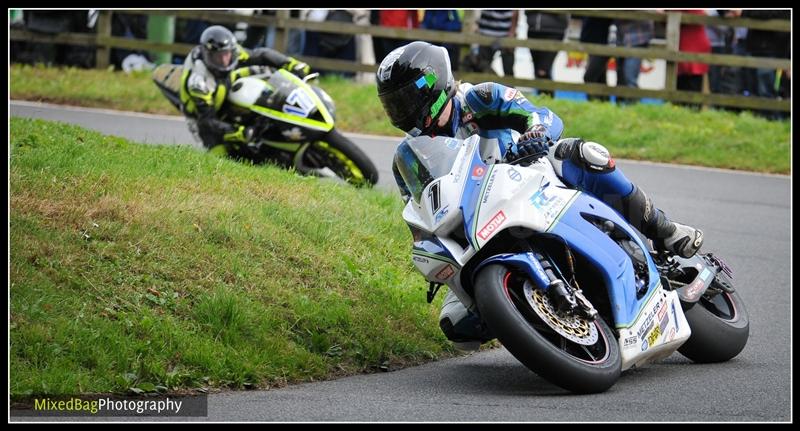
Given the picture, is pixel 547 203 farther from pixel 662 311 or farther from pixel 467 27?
pixel 467 27

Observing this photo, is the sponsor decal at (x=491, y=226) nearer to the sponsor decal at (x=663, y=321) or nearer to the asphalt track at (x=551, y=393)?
the asphalt track at (x=551, y=393)

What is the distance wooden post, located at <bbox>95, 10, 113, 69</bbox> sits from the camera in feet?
64.0

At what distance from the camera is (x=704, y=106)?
1708 cm

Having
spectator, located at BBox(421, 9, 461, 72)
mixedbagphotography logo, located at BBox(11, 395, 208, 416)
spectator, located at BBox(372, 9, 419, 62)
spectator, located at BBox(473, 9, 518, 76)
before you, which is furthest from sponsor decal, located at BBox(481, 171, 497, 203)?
spectator, located at BBox(372, 9, 419, 62)

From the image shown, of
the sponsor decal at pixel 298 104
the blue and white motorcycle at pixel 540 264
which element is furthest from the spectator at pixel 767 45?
the blue and white motorcycle at pixel 540 264

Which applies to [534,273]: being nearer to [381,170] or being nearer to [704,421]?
[704,421]

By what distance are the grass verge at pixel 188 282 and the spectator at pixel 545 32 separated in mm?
9106

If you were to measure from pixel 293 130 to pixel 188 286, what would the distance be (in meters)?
4.95

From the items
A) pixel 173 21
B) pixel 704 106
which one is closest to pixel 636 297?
pixel 704 106

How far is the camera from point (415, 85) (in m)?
6.34

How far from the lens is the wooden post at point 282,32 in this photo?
18.6 metres

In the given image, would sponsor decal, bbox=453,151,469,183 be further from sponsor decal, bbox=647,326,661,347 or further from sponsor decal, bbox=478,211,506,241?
sponsor decal, bbox=647,326,661,347

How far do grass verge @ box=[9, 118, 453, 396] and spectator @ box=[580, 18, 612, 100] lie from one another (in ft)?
29.8

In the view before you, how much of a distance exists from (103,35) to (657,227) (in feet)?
46.5
